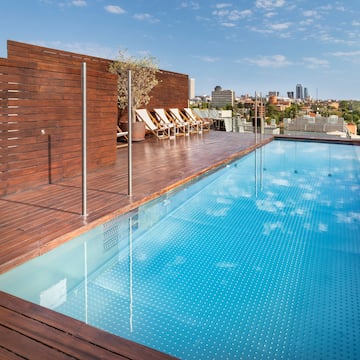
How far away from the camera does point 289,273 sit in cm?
285

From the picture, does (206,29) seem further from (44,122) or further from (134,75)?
(44,122)

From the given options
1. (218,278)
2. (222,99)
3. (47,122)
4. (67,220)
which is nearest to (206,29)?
(222,99)

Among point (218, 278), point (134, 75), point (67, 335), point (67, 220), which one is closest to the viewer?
point (67, 335)

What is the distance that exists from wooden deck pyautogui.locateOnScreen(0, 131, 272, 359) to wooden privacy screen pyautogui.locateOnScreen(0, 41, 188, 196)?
0.68ft

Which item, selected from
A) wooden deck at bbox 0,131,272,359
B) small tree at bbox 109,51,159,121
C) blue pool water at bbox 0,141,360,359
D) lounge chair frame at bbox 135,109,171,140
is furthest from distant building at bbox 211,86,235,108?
blue pool water at bbox 0,141,360,359

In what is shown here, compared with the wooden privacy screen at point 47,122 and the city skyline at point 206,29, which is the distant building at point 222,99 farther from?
the wooden privacy screen at point 47,122

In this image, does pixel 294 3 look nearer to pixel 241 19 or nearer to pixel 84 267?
pixel 241 19

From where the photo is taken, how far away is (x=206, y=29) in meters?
19.0

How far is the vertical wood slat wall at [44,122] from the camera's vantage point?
4.10 meters

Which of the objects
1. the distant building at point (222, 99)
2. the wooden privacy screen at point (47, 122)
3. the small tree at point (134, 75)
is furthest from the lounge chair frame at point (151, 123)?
the distant building at point (222, 99)

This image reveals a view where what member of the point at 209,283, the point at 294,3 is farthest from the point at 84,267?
the point at 294,3

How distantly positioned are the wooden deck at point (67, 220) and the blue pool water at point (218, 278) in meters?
0.13

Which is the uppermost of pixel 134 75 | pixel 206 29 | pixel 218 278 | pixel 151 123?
pixel 206 29

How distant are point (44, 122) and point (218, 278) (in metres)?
A: 2.87
